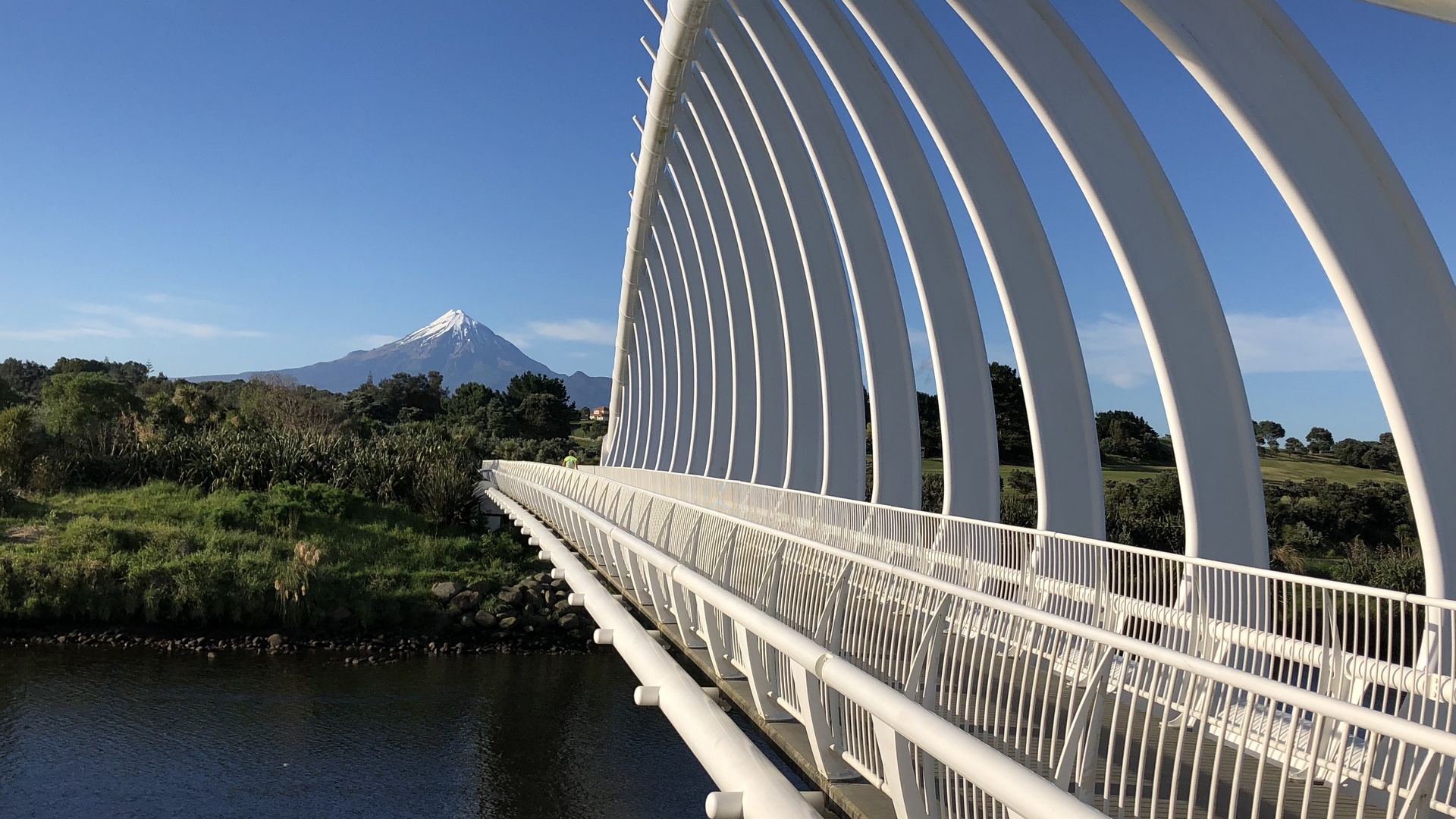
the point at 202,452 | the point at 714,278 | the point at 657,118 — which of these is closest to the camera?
the point at 657,118

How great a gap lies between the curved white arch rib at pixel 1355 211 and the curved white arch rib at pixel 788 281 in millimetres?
11301

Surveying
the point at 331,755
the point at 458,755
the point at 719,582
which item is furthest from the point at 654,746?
the point at 719,582

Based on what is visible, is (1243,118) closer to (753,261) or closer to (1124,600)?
(1124,600)

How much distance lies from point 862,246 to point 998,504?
14.5 feet

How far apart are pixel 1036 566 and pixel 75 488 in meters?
29.3

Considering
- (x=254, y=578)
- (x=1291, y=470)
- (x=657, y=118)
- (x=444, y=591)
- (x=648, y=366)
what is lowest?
(x=444, y=591)

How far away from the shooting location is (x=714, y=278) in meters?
25.2

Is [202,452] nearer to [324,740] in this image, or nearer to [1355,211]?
[324,740]

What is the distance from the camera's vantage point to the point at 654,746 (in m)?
17.5

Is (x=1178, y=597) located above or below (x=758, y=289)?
below

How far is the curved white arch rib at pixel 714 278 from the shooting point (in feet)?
73.9

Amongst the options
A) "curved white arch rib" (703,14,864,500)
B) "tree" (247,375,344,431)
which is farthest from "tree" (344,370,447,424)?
"curved white arch rib" (703,14,864,500)

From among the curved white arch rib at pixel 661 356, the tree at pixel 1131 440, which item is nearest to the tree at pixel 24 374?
the curved white arch rib at pixel 661 356

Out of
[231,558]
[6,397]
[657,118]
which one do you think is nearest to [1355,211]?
[657,118]
